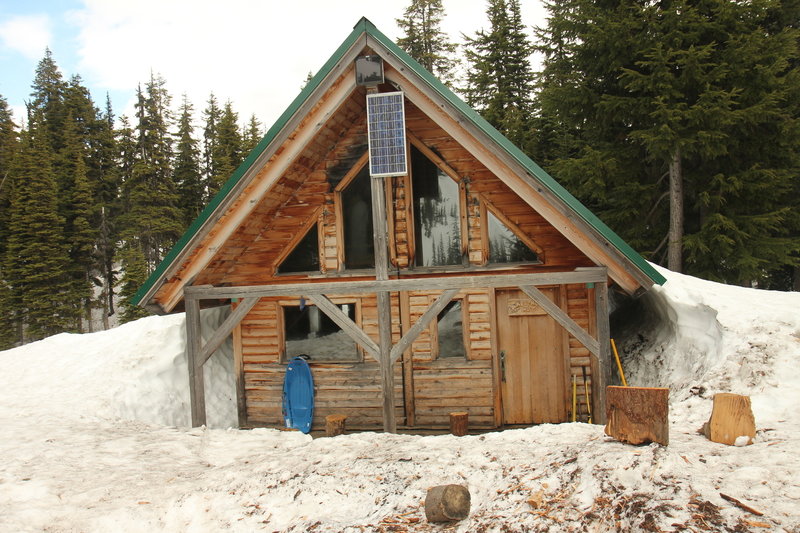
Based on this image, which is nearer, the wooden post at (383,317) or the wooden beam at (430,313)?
the wooden beam at (430,313)

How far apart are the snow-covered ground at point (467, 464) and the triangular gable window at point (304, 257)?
2.86 meters

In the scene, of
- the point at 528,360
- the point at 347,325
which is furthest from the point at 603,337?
the point at 347,325

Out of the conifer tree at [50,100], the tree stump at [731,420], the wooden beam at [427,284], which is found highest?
the conifer tree at [50,100]

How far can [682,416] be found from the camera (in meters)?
5.86

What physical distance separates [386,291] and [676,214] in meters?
10.7

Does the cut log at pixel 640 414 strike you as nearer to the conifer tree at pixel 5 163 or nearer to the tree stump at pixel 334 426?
the tree stump at pixel 334 426

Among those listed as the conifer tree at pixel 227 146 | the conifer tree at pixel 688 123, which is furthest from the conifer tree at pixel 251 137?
the conifer tree at pixel 688 123

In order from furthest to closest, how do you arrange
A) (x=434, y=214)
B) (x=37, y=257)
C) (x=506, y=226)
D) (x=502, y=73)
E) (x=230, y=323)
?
(x=37, y=257) → (x=502, y=73) → (x=434, y=214) → (x=506, y=226) → (x=230, y=323)

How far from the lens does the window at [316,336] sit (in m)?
8.91

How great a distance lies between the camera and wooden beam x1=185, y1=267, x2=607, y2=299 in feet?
21.8

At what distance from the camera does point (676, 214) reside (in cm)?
1363

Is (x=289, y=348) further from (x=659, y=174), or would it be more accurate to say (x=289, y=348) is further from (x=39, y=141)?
(x=39, y=141)

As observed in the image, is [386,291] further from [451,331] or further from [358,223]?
[451,331]

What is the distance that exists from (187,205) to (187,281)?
32413 millimetres
